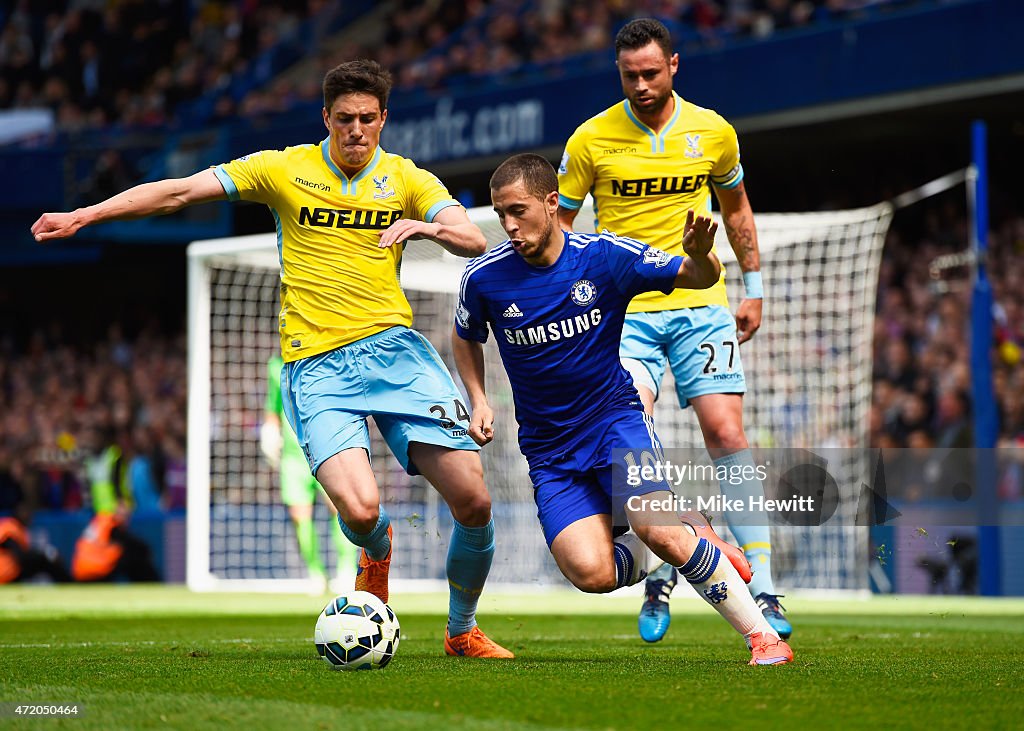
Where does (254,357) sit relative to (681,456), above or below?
above

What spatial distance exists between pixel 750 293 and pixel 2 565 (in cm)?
1233

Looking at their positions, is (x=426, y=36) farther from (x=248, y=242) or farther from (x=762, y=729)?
(x=762, y=729)

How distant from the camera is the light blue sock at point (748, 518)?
670cm

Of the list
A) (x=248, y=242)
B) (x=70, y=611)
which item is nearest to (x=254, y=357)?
(x=248, y=242)

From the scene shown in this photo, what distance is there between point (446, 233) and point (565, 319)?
22.6 inches

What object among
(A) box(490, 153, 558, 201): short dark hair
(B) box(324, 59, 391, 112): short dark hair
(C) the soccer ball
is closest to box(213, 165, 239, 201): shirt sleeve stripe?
(B) box(324, 59, 391, 112): short dark hair

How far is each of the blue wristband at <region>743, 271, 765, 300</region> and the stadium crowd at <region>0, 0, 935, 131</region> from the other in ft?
39.0

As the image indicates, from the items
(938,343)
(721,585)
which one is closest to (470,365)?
(721,585)

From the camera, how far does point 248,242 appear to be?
1355 cm

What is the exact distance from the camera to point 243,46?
26.3 metres

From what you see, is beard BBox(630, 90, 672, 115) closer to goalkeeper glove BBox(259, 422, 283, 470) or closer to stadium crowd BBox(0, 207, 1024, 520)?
goalkeeper glove BBox(259, 422, 283, 470)

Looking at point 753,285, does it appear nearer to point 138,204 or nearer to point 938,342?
point 138,204

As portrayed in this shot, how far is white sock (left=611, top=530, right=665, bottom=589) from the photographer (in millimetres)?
5707

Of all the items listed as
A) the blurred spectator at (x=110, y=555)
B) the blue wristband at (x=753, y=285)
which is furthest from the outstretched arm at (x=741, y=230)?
the blurred spectator at (x=110, y=555)
